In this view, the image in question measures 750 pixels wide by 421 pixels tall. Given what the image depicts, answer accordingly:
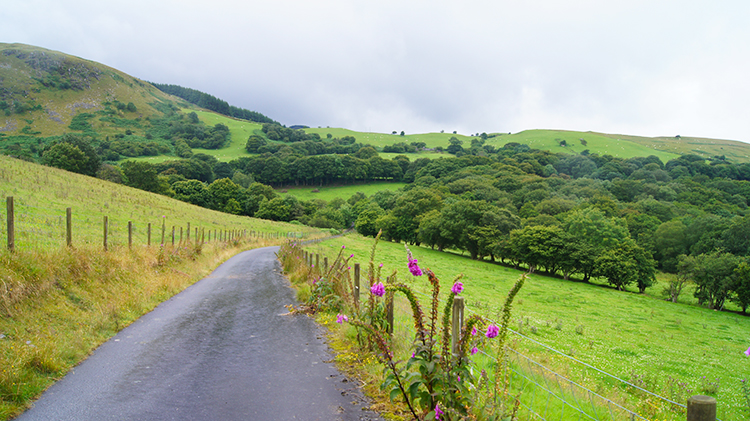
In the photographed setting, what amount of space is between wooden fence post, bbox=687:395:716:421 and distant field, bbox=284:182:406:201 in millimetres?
117509

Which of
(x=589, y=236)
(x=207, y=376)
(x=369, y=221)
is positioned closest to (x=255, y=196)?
(x=369, y=221)

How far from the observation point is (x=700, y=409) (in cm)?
255

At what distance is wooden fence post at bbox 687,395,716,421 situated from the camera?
2.51 meters

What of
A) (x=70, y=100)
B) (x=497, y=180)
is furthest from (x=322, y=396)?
(x=70, y=100)

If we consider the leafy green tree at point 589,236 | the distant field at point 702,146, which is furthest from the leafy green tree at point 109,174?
the distant field at point 702,146

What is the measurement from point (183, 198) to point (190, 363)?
92.4 m

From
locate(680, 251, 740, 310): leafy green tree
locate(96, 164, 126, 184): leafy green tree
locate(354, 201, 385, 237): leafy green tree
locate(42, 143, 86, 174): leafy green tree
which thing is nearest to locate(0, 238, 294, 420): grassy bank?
locate(680, 251, 740, 310): leafy green tree

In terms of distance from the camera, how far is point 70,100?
6068 inches

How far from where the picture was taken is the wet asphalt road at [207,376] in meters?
5.00

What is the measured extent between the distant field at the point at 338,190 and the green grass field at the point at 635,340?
87394 millimetres

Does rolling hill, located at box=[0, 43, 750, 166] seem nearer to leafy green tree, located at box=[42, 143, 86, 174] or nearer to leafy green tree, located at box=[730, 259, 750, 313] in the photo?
leafy green tree, located at box=[42, 143, 86, 174]

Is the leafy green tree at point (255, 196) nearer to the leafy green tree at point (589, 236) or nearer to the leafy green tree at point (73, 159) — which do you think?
the leafy green tree at point (73, 159)

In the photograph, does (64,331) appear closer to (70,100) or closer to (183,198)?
(183,198)

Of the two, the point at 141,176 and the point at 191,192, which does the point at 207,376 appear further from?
the point at 191,192
